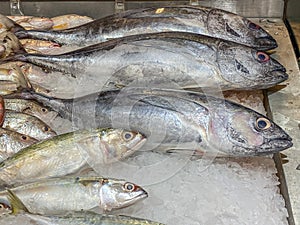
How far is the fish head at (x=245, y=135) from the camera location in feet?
6.89

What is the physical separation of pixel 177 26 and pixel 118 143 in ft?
2.54

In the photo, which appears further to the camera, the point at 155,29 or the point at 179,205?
the point at 155,29

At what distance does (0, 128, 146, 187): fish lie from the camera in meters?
2.03

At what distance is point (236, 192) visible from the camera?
2.08 metres

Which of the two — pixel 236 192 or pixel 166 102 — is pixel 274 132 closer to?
pixel 236 192

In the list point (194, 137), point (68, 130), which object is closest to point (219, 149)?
point (194, 137)

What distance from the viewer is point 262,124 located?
6.99ft

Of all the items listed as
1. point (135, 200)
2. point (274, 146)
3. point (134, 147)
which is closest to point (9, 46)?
point (134, 147)

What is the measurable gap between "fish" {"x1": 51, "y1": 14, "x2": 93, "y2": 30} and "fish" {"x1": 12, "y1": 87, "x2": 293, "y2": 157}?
32.6 inches

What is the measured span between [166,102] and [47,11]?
135cm

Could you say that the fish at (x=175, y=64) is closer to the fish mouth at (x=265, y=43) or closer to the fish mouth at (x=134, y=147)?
the fish mouth at (x=265, y=43)

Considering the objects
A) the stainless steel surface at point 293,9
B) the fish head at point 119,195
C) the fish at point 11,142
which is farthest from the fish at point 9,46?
the stainless steel surface at point 293,9

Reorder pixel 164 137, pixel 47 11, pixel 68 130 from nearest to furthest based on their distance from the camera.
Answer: pixel 164 137, pixel 68 130, pixel 47 11

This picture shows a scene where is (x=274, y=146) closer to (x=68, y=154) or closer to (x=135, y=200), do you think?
(x=135, y=200)
